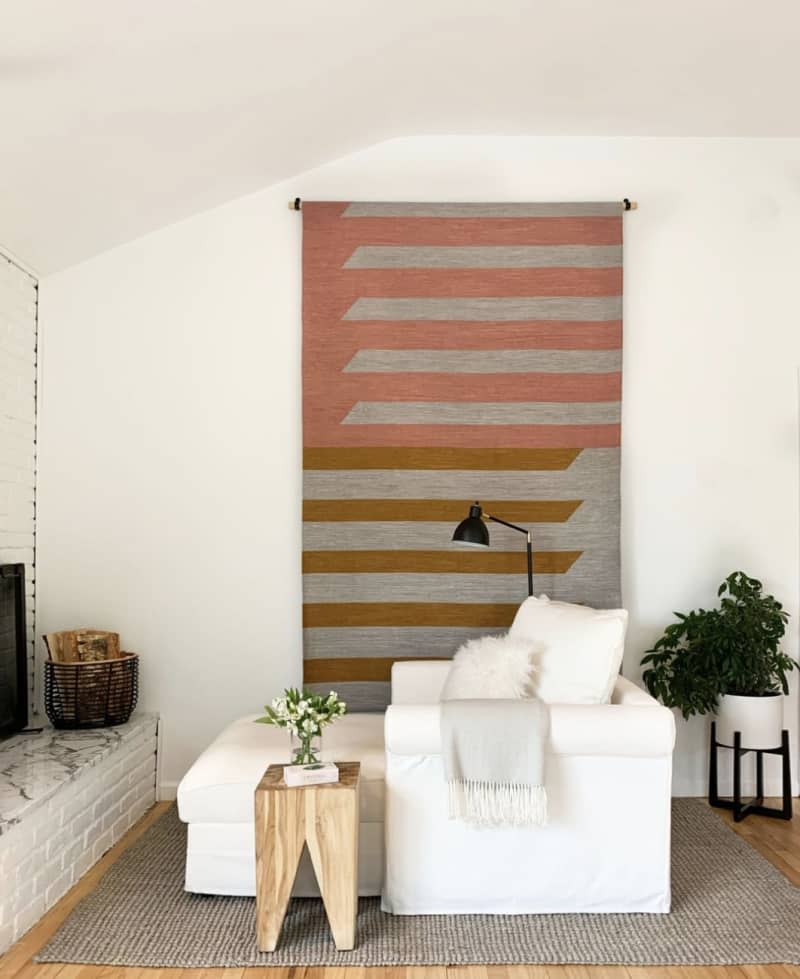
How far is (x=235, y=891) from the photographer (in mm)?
3129

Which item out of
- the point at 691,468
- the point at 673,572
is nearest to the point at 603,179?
the point at 691,468

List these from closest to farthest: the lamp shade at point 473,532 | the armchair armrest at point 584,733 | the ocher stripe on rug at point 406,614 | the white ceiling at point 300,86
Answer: the armchair armrest at point 584,733, the white ceiling at point 300,86, the lamp shade at point 473,532, the ocher stripe on rug at point 406,614

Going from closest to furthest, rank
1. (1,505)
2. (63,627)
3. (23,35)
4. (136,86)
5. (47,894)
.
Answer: (23,35) → (47,894) → (136,86) → (1,505) → (63,627)

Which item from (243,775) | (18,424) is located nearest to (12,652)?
(18,424)

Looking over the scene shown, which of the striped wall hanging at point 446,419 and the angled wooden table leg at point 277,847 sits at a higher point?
the striped wall hanging at point 446,419

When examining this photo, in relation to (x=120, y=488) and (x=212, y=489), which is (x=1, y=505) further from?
(x=212, y=489)

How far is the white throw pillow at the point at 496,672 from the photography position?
3.27m

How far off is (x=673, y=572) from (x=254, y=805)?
230 cm

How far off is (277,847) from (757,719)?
217cm

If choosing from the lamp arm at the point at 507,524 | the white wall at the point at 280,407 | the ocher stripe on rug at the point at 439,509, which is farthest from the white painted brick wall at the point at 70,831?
the lamp arm at the point at 507,524

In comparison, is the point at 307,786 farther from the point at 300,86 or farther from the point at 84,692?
the point at 300,86

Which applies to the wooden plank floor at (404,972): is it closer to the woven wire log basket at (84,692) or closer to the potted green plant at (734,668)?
the woven wire log basket at (84,692)

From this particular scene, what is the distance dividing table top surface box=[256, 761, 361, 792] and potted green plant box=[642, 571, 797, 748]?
1641 millimetres

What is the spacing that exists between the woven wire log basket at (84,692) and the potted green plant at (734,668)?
2209 millimetres
